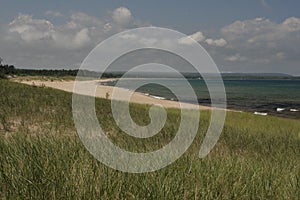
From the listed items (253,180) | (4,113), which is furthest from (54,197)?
(4,113)

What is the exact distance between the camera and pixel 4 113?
10.5 meters

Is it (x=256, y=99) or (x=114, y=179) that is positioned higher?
(x=114, y=179)

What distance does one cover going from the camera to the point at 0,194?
11.0 ft

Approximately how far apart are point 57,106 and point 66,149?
934 cm

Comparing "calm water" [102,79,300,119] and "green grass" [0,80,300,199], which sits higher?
"green grass" [0,80,300,199]

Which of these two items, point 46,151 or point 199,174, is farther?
point 46,151

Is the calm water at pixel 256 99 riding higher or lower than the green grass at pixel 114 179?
lower

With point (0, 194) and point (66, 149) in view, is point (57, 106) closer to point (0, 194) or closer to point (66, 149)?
point (66, 149)

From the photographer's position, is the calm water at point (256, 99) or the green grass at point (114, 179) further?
the calm water at point (256, 99)

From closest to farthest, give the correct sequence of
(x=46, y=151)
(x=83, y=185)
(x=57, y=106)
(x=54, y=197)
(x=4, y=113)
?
(x=54, y=197), (x=83, y=185), (x=46, y=151), (x=4, y=113), (x=57, y=106)

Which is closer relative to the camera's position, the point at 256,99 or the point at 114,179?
the point at 114,179

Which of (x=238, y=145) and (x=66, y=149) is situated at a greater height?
(x=66, y=149)

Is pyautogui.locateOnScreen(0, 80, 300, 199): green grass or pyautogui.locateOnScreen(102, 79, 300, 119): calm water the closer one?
pyautogui.locateOnScreen(0, 80, 300, 199): green grass

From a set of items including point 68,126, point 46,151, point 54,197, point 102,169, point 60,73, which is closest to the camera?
point 54,197
